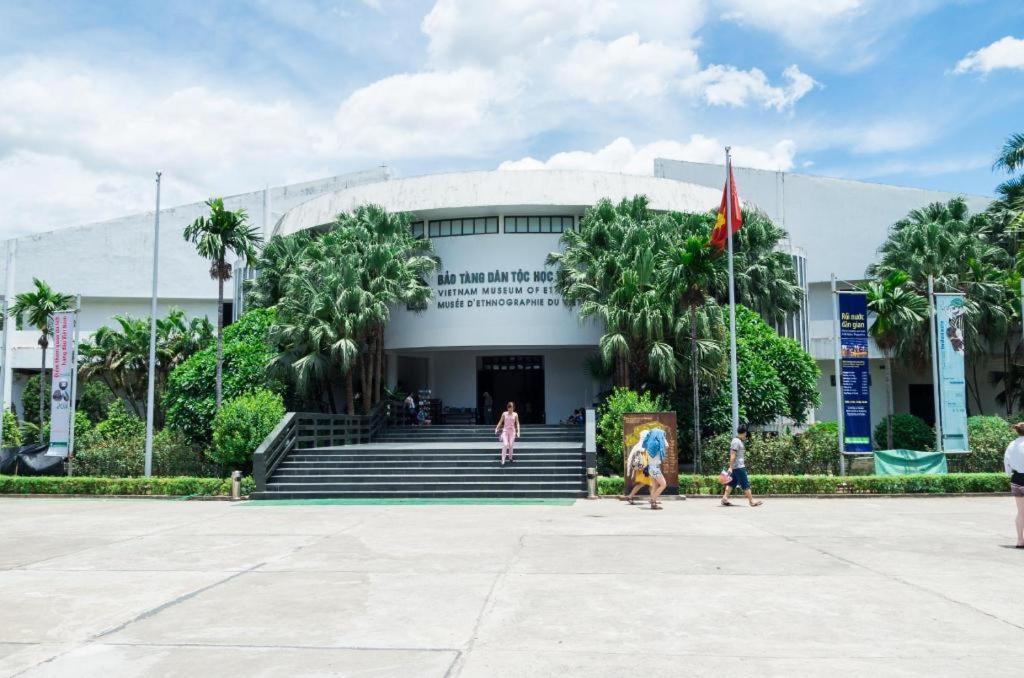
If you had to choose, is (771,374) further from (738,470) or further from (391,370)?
(391,370)

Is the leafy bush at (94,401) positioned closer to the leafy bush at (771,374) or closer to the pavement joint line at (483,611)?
the leafy bush at (771,374)

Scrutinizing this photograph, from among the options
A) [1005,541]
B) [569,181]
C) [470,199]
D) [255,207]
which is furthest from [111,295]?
[1005,541]

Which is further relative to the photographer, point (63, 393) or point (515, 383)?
point (515, 383)

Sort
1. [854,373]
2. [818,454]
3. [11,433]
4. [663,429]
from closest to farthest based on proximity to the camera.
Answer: [663,429] < [854,373] < [818,454] < [11,433]

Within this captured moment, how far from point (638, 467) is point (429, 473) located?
5290 millimetres

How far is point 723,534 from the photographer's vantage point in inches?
455

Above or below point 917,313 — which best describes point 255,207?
above

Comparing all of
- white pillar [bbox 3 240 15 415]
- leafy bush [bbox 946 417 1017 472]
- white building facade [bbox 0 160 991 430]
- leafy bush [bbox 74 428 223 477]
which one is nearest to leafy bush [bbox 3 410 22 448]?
white building facade [bbox 0 160 991 430]

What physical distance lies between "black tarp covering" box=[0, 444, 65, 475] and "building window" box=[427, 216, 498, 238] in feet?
45.0

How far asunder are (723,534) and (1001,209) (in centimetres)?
2780

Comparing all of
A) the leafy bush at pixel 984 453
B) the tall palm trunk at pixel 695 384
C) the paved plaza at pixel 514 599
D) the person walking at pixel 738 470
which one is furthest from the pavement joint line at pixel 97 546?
the leafy bush at pixel 984 453

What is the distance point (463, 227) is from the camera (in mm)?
27594

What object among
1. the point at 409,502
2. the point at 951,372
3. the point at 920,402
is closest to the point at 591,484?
the point at 409,502

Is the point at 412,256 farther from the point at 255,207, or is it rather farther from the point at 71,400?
the point at 255,207
